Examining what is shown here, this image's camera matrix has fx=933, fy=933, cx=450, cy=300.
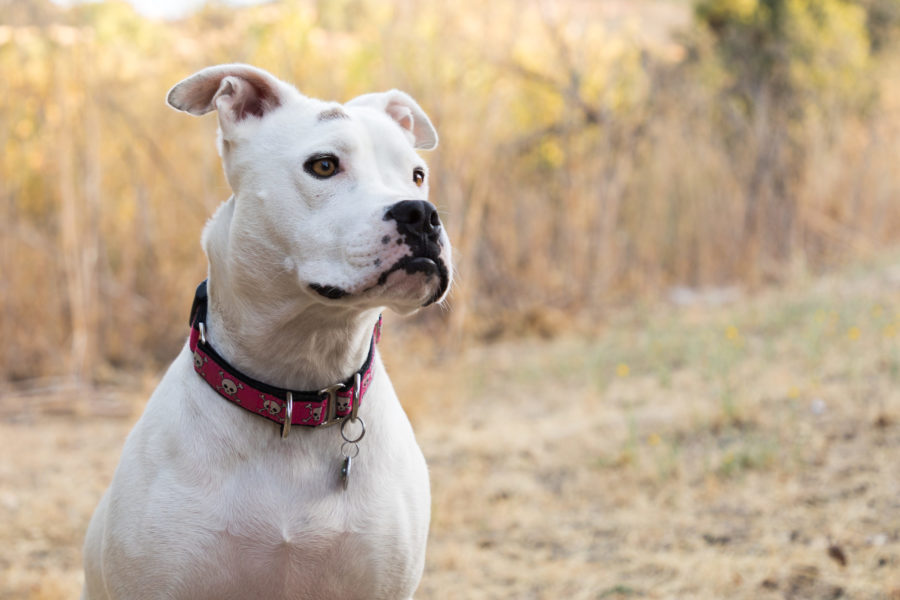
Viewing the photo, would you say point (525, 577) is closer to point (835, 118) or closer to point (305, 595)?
point (305, 595)

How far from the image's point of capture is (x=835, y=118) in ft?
31.3

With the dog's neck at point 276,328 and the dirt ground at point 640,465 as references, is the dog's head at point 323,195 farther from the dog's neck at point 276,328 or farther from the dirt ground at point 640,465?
the dirt ground at point 640,465

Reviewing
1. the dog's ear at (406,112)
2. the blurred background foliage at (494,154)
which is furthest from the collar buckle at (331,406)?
the blurred background foliage at (494,154)

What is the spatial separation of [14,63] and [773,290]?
6.35m

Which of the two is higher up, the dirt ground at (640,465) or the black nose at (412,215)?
the black nose at (412,215)

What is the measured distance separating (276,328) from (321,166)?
365 mm

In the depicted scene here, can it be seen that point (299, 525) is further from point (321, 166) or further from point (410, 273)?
point (321, 166)

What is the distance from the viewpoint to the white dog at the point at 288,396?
6.18ft

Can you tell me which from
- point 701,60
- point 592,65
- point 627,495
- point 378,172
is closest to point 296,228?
point 378,172

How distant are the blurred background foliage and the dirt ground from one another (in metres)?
0.96

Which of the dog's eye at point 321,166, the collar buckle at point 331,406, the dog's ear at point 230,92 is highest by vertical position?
the dog's ear at point 230,92

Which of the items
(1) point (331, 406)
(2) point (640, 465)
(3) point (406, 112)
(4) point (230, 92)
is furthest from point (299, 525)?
(2) point (640, 465)

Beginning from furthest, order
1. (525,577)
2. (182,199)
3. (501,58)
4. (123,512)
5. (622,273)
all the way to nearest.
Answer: (622,273)
(501,58)
(182,199)
(525,577)
(123,512)

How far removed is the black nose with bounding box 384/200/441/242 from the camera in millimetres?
1862
